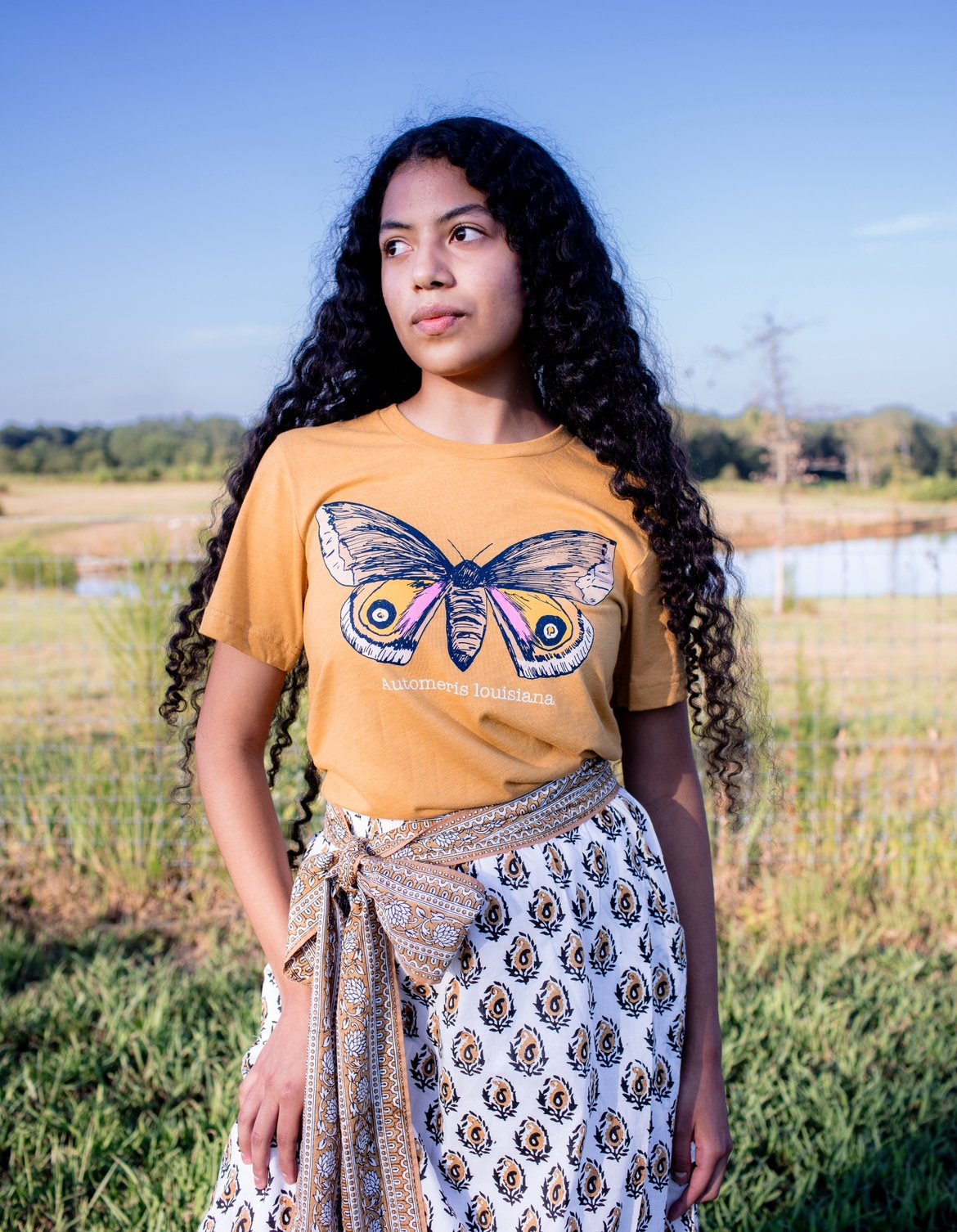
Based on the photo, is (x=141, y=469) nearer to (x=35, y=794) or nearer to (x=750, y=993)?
(x=35, y=794)

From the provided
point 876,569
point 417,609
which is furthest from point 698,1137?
point 876,569

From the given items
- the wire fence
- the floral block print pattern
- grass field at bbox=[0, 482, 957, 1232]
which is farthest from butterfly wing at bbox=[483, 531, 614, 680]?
the wire fence

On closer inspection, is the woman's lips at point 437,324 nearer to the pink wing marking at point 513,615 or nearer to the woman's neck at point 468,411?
the woman's neck at point 468,411

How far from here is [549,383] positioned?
1.59 meters

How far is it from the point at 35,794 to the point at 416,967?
3461 mm

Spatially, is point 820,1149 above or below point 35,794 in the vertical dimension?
below

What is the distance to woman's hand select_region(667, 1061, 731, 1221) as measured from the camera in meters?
1.46

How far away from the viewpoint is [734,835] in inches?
165

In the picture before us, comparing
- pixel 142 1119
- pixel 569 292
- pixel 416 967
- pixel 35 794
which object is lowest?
pixel 142 1119

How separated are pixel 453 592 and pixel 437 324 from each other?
370 millimetres

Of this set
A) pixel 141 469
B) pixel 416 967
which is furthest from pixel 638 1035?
pixel 141 469

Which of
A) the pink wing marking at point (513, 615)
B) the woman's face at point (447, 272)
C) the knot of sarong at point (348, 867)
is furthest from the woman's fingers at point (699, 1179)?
the woman's face at point (447, 272)

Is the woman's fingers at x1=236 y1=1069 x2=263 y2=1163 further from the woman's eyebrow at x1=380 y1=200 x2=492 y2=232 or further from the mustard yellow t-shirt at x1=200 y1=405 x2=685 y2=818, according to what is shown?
the woman's eyebrow at x1=380 y1=200 x2=492 y2=232

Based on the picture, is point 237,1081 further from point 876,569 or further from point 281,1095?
point 876,569
